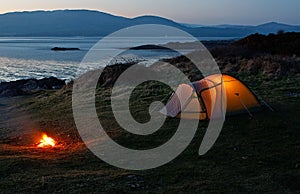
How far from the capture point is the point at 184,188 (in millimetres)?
7664

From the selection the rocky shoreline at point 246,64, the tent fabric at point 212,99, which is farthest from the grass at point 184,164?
the rocky shoreline at point 246,64

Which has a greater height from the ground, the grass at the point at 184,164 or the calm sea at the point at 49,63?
the grass at the point at 184,164

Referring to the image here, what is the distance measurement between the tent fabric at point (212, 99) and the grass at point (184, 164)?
1.49 ft

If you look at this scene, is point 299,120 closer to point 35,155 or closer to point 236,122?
point 236,122

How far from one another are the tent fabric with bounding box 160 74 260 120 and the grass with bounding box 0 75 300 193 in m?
0.45

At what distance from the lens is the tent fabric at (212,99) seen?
518 inches

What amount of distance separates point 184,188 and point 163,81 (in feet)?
51.3

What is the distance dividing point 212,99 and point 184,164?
4427mm

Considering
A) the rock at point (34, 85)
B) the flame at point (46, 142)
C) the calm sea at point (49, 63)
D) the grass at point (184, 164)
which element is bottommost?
the calm sea at point (49, 63)

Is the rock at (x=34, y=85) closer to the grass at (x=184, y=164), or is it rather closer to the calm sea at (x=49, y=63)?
the calm sea at (x=49, y=63)

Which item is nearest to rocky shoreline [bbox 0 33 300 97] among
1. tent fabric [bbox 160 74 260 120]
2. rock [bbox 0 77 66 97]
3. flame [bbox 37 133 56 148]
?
rock [bbox 0 77 66 97]

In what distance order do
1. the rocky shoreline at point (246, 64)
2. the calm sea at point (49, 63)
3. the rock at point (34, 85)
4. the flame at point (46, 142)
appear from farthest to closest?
the calm sea at point (49, 63), the rock at point (34, 85), the rocky shoreline at point (246, 64), the flame at point (46, 142)

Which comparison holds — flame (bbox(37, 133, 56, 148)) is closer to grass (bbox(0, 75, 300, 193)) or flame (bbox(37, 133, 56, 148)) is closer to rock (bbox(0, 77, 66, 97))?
grass (bbox(0, 75, 300, 193))

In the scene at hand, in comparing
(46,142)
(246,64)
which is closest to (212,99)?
(46,142)
